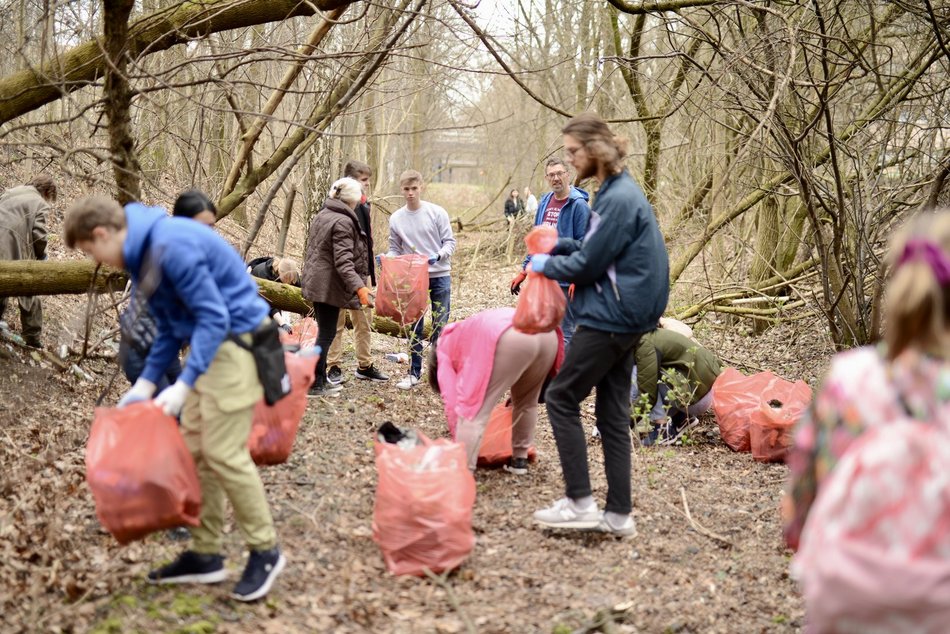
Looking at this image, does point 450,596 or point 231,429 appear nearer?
point 231,429

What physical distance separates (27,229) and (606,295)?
5.58m

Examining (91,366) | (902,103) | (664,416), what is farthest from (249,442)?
(902,103)

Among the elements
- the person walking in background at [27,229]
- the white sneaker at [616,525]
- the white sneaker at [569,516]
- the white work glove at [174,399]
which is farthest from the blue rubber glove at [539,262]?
the person walking in background at [27,229]

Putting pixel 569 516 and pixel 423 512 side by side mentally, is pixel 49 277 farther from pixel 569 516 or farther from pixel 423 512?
pixel 569 516

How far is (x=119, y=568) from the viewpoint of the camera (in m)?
3.66

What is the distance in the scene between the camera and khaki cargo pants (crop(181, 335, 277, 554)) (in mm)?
3262

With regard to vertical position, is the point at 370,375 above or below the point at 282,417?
below

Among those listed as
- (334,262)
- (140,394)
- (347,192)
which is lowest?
(140,394)

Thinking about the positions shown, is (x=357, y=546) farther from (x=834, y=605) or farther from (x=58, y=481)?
(x=834, y=605)

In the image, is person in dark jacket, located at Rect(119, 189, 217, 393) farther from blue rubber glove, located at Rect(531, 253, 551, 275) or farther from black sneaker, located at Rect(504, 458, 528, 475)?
black sneaker, located at Rect(504, 458, 528, 475)

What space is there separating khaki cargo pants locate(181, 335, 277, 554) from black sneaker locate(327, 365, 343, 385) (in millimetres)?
3683

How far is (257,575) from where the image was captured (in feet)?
11.2

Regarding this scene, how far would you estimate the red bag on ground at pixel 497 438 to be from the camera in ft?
16.6

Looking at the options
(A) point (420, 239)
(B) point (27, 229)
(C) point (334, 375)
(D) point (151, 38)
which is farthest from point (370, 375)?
(D) point (151, 38)
